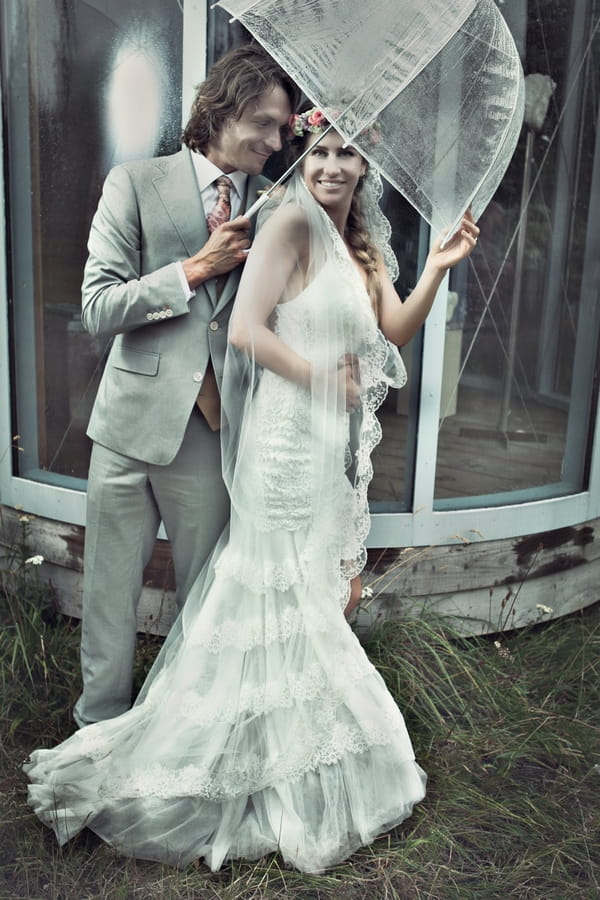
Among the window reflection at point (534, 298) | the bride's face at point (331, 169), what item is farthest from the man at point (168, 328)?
the window reflection at point (534, 298)

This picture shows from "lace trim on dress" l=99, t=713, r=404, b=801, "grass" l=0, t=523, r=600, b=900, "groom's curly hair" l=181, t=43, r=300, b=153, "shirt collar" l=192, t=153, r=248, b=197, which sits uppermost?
"groom's curly hair" l=181, t=43, r=300, b=153

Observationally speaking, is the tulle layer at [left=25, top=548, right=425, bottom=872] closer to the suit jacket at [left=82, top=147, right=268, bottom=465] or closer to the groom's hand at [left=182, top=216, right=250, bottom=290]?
the suit jacket at [left=82, top=147, right=268, bottom=465]

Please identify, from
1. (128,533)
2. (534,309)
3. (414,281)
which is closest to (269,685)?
(128,533)

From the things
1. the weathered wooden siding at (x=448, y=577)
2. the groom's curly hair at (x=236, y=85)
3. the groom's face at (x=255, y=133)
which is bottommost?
the weathered wooden siding at (x=448, y=577)

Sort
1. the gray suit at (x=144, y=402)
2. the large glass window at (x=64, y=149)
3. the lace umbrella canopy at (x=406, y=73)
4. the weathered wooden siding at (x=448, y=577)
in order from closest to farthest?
the lace umbrella canopy at (x=406, y=73) < the gray suit at (x=144, y=402) < the large glass window at (x=64, y=149) < the weathered wooden siding at (x=448, y=577)

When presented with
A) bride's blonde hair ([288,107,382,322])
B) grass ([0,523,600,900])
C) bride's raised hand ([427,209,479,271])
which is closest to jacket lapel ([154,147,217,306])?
bride's blonde hair ([288,107,382,322])

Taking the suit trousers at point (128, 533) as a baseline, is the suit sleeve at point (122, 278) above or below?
above

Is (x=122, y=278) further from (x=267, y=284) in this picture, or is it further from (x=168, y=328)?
(x=267, y=284)

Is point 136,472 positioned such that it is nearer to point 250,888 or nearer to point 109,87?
point 250,888

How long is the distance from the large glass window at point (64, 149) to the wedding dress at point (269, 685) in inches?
50.3

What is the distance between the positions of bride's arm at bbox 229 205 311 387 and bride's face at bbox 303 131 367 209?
13 cm

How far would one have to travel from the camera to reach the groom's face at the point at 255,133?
2.20 metres

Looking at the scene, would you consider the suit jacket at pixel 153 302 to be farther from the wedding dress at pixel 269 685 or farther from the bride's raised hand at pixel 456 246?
the bride's raised hand at pixel 456 246

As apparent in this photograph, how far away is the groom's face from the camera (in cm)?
220
